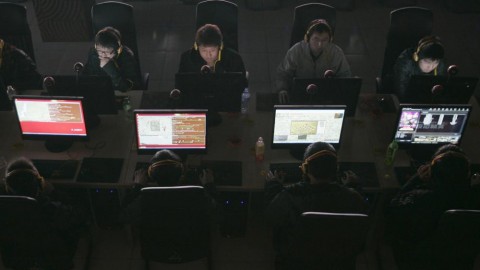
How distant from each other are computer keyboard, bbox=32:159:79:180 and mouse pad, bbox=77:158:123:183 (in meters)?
0.07

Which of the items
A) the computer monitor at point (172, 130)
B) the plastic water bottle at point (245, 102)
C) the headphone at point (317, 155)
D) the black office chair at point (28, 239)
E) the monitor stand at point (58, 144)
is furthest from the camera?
the plastic water bottle at point (245, 102)

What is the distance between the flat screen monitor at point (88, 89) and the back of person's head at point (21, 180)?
2.63 feet

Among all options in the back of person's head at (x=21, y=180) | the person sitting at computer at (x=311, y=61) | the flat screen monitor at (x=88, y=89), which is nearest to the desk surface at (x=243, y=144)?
the flat screen monitor at (x=88, y=89)

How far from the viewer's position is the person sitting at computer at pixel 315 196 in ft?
10.3

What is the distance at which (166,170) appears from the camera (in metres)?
3.23

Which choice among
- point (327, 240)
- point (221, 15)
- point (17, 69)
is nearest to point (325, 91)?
point (327, 240)

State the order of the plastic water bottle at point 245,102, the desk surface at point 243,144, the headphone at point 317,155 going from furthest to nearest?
the plastic water bottle at point 245,102
the desk surface at point 243,144
the headphone at point 317,155

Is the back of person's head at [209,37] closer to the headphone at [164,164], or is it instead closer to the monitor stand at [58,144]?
the monitor stand at [58,144]

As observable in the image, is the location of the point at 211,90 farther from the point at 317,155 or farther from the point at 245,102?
the point at 317,155

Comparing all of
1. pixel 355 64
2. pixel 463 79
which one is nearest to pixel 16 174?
pixel 463 79

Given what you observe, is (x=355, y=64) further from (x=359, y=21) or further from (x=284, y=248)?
(x=284, y=248)

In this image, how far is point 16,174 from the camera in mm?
3240

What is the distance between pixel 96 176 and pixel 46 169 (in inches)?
15.8

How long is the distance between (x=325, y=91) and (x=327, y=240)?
4.49ft
